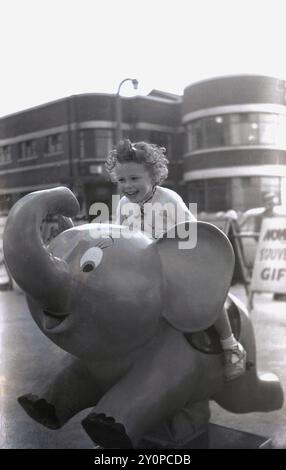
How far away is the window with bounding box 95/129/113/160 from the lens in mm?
2188

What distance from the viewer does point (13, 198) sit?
83.4 inches

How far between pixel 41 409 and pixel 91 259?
1.89ft

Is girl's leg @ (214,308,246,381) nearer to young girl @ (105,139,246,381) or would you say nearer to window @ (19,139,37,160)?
young girl @ (105,139,246,381)

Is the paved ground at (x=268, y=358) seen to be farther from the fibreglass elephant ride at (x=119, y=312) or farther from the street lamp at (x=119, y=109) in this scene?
the street lamp at (x=119, y=109)

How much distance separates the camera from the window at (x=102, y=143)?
86.1 inches

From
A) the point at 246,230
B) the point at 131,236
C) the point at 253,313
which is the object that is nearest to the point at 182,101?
the point at 131,236

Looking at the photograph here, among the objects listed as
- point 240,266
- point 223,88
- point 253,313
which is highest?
point 223,88

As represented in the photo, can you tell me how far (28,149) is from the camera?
230 centimetres

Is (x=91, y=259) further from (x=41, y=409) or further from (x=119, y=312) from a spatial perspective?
(x=41, y=409)

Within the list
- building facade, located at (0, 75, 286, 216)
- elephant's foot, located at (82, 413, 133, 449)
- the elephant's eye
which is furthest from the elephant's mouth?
building facade, located at (0, 75, 286, 216)

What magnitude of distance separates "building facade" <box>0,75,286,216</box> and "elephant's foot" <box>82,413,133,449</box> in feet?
2.89

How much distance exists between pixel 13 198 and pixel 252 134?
3.87 feet

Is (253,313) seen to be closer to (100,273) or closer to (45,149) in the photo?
(45,149)

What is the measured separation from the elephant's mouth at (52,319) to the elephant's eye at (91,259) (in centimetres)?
15
